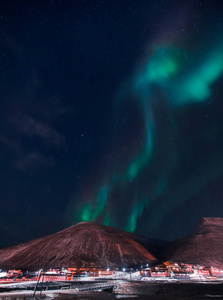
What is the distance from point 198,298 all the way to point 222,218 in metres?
173

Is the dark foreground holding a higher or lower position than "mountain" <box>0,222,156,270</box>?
lower

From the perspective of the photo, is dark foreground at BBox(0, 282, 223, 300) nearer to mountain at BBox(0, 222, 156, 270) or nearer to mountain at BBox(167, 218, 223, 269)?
mountain at BBox(167, 218, 223, 269)

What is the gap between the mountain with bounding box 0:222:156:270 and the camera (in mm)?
98125

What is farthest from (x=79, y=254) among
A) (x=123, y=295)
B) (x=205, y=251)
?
(x=123, y=295)

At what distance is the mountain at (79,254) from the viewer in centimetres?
9812

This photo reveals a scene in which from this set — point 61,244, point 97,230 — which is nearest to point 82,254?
point 61,244

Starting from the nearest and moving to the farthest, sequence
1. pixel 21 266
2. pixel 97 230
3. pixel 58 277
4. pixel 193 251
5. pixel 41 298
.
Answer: pixel 41 298, pixel 58 277, pixel 21 266, pixel 193 251, pixel 97 230

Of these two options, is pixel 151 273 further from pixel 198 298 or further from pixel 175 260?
pixel 198 298

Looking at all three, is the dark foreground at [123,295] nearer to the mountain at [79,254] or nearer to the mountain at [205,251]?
the mountain at [205,251]

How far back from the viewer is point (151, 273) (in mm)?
70562

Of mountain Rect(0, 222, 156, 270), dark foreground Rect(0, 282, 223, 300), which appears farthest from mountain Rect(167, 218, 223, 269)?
dark foreground Rect(0, 282, 223, 300)

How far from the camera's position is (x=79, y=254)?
108 m

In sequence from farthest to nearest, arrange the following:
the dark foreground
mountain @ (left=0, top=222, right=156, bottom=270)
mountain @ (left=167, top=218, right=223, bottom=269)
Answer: mountain @ (left=0, top=222, right=156, bottom=270) → mountain @ (left=167, top=218, right=223, bottom=269) → the dark foreground

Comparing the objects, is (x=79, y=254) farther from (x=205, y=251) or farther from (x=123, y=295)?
(x=123, y=295)
